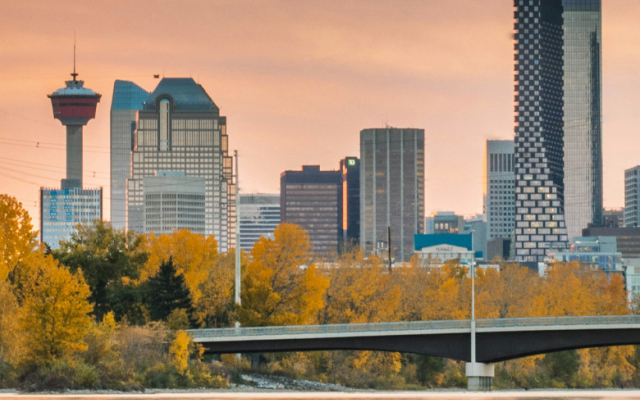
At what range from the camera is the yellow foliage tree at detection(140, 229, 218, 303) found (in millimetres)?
126812

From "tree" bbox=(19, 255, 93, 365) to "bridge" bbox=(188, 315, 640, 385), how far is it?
47.5 ft

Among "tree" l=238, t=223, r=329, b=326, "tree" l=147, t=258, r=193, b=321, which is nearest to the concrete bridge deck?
"tree" l=147, t=258, r=193, b=321

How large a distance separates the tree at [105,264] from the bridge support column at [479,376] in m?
32.9

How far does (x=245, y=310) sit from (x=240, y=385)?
1199cm

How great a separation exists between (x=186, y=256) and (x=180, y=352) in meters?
32.9

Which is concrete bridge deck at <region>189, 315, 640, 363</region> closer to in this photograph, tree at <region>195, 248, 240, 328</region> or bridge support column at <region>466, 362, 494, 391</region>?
bridge support column at <region>466, 362, 494, 391</region>

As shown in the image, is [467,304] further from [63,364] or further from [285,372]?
[63,364]

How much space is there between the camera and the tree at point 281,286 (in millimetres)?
114188

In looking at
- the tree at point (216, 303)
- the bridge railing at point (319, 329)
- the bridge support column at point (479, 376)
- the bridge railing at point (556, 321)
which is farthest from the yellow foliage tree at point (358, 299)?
the bridge railing at point (556, 321)

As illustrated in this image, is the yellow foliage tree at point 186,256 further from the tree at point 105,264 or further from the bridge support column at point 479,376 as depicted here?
the bridge support column at point 479,376

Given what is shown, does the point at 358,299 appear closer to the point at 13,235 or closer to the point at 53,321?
the point at 13,235

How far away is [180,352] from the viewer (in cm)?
9956

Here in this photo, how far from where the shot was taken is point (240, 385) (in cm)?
10388

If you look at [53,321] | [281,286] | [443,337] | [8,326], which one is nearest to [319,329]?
[443,337]
